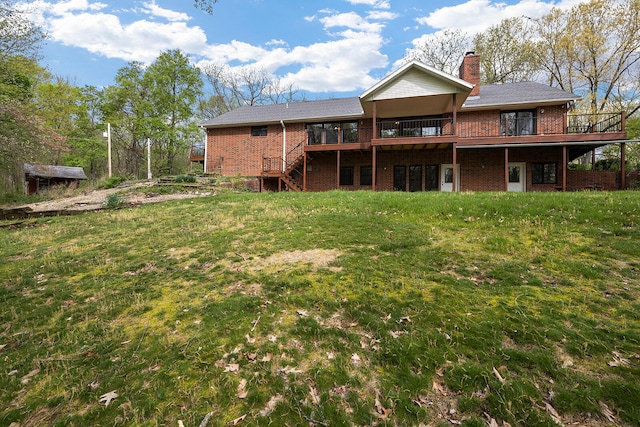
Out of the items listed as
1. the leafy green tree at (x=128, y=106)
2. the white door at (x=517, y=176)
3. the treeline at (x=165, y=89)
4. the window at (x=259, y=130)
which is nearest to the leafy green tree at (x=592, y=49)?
the treeline at (x=165, y=89)

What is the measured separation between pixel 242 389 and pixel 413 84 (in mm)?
15259

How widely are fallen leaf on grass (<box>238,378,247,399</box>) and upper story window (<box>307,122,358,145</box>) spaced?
15792mm

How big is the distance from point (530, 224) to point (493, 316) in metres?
3.86

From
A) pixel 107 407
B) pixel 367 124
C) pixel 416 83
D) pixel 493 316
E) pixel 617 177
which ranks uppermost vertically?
pixel 416 83

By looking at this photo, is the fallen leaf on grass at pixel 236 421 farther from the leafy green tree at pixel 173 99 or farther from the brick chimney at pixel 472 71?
the leafy green tree at pixel 173 99

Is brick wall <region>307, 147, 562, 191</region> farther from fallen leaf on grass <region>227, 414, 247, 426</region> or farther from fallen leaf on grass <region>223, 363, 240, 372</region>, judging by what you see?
fallen leaf on grass <region>227, 414, 247, 426</region>

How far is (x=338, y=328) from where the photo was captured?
316 centimetres

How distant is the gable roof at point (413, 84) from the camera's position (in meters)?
13.9

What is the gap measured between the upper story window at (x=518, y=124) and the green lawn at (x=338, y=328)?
10.8 metres

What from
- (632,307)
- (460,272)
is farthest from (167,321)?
(632,307)

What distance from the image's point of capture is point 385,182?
18109 mm

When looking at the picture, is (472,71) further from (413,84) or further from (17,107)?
(17,107)

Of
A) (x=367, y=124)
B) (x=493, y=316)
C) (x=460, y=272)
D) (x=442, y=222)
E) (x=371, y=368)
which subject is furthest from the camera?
(x=367, y=124)

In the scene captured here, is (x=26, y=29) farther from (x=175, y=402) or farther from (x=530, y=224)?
(x=530, y=224)
